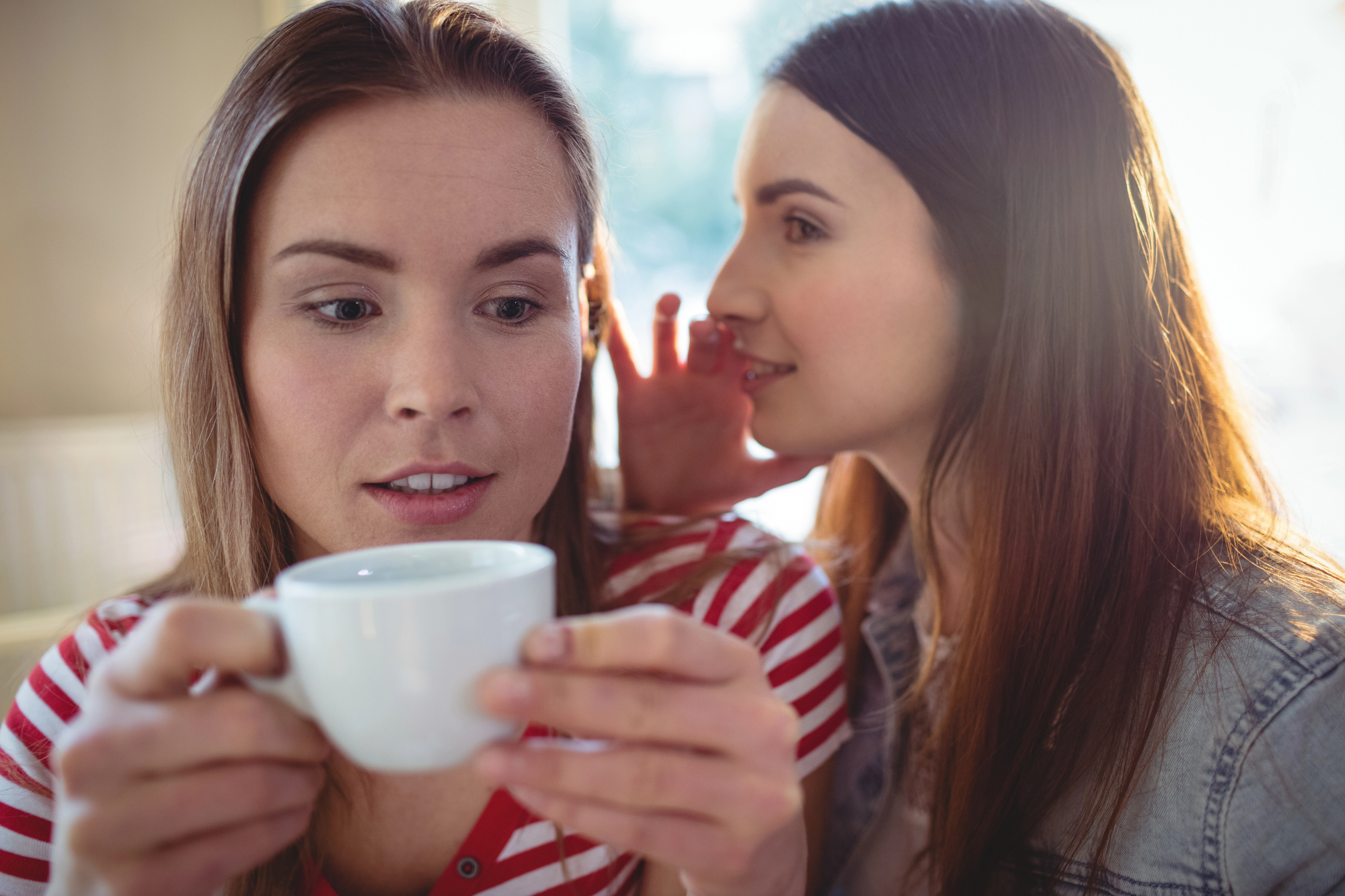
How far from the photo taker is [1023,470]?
1.04 m

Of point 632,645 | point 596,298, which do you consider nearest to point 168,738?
point 632,645

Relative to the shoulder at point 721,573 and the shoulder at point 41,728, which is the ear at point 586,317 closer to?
the shoulder at point 721,573

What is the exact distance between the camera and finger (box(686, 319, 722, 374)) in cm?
129

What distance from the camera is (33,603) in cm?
258

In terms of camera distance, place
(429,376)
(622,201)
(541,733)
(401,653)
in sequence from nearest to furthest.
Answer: (401,653) → (429,376) → (541,733) → (622,201)

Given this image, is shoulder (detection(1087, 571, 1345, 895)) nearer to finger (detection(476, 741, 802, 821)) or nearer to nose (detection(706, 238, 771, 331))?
finger (detection(476, 741, 802, 821))

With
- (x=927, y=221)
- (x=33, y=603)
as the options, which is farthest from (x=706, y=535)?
(x=33, y=603)

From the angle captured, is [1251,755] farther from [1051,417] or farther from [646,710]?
[646,710]

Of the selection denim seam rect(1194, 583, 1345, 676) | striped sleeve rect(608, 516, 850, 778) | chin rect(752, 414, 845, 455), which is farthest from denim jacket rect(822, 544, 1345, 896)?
chin rect(752, 414, 845, 455)

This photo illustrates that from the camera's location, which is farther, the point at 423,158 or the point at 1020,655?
the point at 1020,655

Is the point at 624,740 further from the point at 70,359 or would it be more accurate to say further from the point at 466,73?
the point at 70,359

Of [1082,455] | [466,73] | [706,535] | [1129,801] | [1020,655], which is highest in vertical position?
[466,73]

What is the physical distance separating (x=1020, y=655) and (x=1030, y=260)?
499 mm

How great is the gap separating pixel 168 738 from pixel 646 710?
272mm
